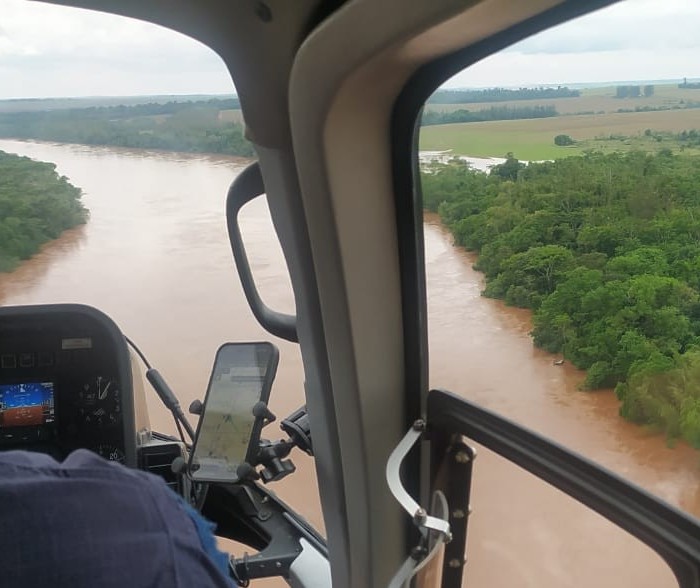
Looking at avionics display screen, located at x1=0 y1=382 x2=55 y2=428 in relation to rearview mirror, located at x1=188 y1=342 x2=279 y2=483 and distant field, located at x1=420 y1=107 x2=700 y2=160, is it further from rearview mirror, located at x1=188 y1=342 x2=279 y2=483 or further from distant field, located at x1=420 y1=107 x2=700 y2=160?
distant field, located at x1=420 y1=107 x2=700 y2=160

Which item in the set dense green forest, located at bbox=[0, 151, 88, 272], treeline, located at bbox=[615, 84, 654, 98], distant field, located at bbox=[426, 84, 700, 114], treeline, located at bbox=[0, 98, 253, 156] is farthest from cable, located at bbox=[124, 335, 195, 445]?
treeline, located at bbox=[615, 84, 654, 98]

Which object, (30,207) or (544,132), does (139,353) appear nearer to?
(30,207)

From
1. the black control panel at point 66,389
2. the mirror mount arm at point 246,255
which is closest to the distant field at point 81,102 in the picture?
the mirror mount arm at point 246,255

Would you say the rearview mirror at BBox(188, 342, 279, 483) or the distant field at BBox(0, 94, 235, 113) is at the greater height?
the distant field at BBox(0, 94, 235, 113)

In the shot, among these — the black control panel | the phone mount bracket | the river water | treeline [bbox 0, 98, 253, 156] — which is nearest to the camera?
the river water

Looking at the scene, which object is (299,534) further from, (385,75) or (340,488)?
(385,75)

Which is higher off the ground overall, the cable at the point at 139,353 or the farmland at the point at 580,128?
the farmland at the point at 580,128

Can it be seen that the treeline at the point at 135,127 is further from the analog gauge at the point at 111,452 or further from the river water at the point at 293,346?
the analog gauge at the point at 111,452
